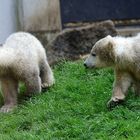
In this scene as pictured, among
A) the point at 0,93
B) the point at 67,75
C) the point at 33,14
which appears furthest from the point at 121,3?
the point at 0,93

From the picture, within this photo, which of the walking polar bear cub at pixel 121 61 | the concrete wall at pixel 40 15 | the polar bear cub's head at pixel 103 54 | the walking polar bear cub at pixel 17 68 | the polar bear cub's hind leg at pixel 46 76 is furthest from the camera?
the concrete wall at pixel 40 15

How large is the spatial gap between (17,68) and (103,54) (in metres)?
1.20

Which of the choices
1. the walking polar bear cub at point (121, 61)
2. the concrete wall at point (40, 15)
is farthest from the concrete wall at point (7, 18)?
the walking polar bear cub at point (121, 61)

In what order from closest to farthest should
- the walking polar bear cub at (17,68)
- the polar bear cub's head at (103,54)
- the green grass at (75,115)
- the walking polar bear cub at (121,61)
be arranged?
the green grass at (75,115), the walking polar bear cub at (121,61), the polar bear cub's head at (103,54), the walking polar bear cub at (17,68)

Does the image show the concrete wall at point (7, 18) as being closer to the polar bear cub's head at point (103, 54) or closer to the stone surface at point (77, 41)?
the stone surface at point (77, 41)

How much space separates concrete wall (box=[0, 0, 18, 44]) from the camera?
1102 centimetres

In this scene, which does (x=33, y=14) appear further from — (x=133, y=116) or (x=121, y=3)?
(x=133, y=116)

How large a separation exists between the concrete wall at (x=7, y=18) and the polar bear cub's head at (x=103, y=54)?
4059 millimetres

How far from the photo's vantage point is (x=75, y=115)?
22.5 feet

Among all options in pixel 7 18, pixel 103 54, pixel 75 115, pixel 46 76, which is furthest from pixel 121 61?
pixel 7 18

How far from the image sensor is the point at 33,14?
11.0 metres

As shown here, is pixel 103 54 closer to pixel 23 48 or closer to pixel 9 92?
pixel 23 48

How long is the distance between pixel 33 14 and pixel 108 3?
60.4 inches

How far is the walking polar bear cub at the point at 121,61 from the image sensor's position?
22.5ft
